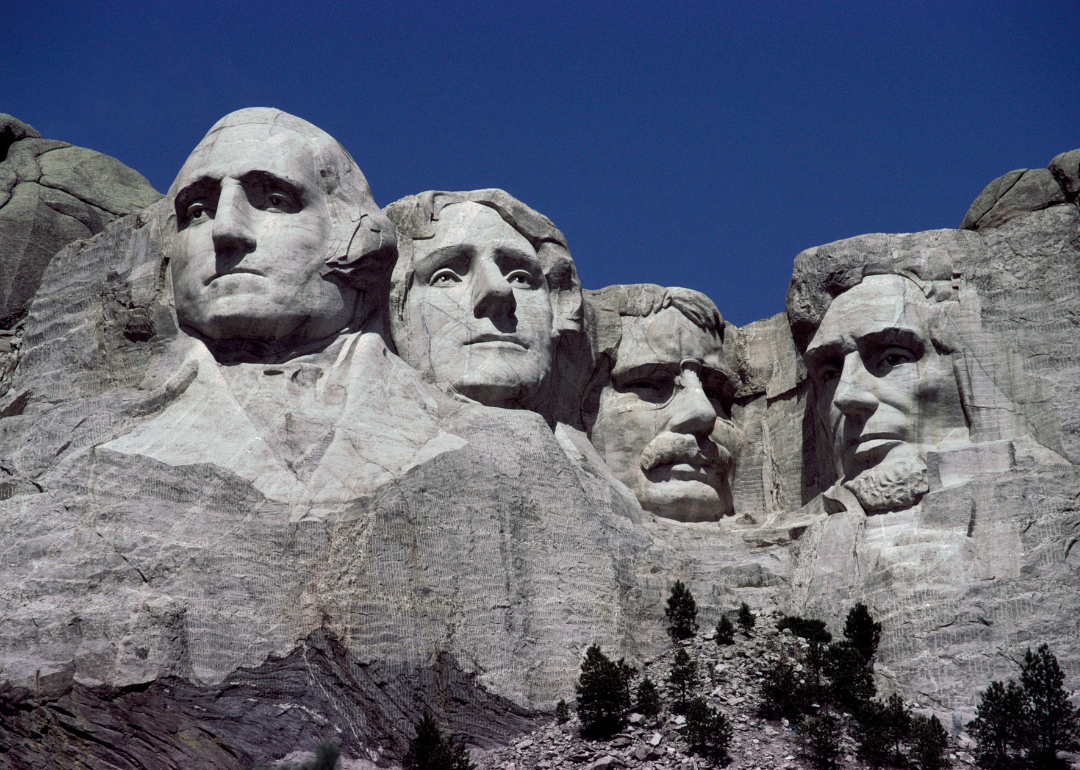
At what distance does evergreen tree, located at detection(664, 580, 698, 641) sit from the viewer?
14523 mm

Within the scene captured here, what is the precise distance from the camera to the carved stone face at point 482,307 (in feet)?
51.9

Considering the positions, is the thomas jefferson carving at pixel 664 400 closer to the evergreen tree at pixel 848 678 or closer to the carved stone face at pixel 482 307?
the carved stone face at pixel 482 307

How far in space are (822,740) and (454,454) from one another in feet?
12.2

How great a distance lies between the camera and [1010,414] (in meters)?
15.3

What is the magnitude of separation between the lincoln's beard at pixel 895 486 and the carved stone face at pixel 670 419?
1843 millimetres

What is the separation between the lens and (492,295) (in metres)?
15.9

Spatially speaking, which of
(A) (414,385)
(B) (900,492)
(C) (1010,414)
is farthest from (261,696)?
(C) (1010,414)

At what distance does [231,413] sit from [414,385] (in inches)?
67.8

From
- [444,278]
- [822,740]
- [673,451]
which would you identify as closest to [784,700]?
[822,740]

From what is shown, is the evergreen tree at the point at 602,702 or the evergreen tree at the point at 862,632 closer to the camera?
the evergreen tree at the point at 602,702

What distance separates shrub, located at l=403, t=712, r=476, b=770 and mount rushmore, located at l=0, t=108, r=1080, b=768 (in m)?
0.32

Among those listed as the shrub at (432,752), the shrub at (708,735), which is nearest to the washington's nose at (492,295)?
the shrub at (432,752)

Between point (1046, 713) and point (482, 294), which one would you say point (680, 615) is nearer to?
point (1046, 713)

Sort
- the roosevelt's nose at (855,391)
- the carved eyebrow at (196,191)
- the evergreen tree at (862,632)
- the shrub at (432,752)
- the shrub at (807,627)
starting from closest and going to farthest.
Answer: the shrub at (432,752) < the evergreen tree at (862,632) < the shrub at (807,627) < the carved eyebrow at (196,191) < the roosevelt's nose at (855,391)
